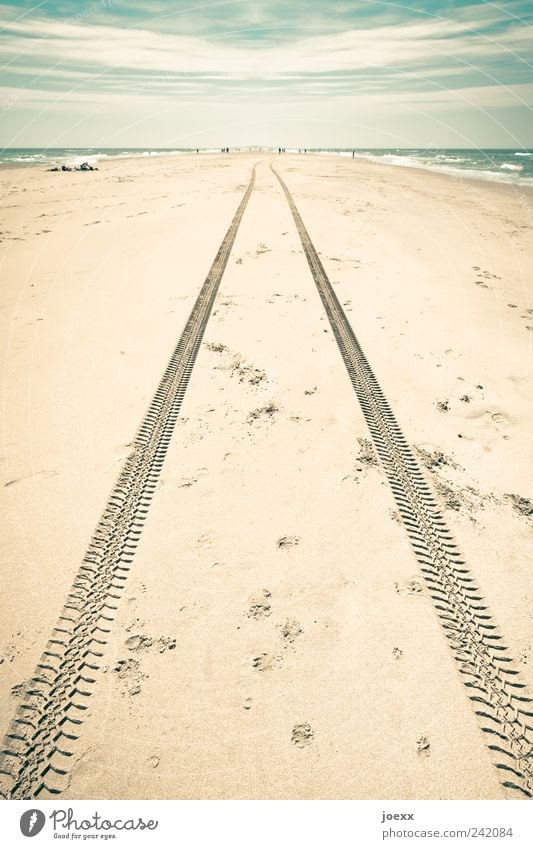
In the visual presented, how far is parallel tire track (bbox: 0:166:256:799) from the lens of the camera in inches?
139

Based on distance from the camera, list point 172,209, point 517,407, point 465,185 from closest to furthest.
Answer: point 517,407 → point 172,209 → point 465,185

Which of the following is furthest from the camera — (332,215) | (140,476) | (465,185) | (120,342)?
(465,185)

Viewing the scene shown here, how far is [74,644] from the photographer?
14.1 feet

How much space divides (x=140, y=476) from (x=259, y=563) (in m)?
2.23

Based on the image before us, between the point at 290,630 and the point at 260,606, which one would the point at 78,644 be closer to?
the point at 260,606

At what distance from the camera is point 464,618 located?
4.48 metres

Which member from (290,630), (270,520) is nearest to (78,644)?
(290,630)
